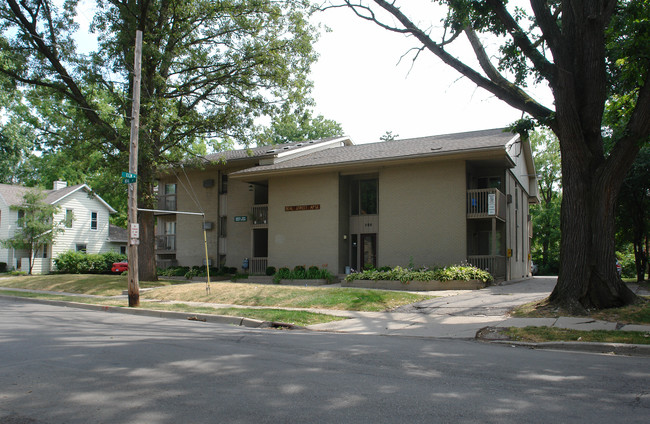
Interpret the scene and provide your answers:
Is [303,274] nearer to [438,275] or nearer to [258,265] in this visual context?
[258,265]

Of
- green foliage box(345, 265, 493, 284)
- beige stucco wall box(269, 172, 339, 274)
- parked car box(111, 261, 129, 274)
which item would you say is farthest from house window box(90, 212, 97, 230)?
green foliage box(345, 265, 493, 284)

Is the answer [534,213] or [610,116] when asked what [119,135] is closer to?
[610,116]

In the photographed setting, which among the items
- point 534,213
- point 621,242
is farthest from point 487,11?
point 534,213

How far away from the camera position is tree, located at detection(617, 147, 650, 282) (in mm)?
23203

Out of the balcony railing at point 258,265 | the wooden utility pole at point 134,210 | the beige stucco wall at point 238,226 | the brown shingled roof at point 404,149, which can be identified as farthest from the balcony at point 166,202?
the wooden utility pole at point 134,210

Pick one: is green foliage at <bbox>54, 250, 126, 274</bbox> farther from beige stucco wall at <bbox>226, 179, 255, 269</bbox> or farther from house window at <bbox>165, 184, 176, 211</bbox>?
beige stucco wall at <bbox>226, 179, 255, 269</bbox>

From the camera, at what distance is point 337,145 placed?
33375 millimetres

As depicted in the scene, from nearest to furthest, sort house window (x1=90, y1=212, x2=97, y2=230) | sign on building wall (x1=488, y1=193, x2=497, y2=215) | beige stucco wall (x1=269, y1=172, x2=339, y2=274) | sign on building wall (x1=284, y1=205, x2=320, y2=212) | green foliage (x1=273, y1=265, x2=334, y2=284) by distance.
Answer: sign on building wall (x1=488, y1=193, x2=497, y2=215) < green foliage (x1=273, y1=265, x2=334, y2=284) < beige stucco wall (x1=269, y1=172, x2=339, y2=274) < sign on building wall (x1=284, y1=205, x2=320, y2=212) < house window (x1=90, y1=212, x2=97, y2=230)

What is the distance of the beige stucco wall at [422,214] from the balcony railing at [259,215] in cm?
694

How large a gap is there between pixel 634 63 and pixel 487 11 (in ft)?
12.4

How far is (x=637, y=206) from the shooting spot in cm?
2516

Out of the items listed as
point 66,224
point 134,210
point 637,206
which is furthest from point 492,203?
point 66,224

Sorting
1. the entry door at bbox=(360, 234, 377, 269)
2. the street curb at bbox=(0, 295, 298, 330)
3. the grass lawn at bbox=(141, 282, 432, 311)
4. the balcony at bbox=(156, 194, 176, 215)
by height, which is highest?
the balcony at bbox=(156, 194, 176, 215)

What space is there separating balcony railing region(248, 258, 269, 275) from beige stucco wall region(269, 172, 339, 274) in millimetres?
867
